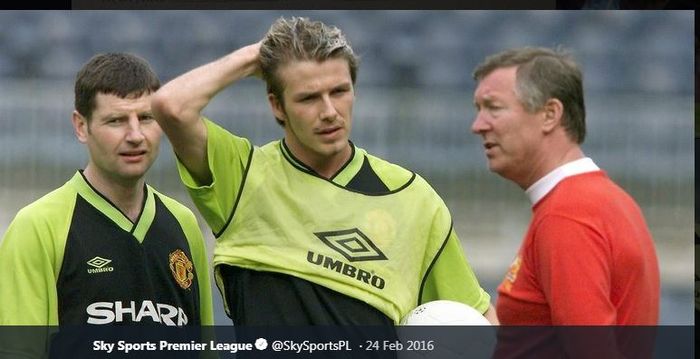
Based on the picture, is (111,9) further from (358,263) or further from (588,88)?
(588,88)

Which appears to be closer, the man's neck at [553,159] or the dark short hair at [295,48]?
the man's neck at [553,159]

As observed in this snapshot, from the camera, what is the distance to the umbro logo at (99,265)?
3.31 metres

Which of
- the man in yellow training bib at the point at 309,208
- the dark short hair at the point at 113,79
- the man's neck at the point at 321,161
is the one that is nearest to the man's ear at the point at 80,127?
the dark short hair at the point at 113,79

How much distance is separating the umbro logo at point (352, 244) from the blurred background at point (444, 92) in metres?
0.31

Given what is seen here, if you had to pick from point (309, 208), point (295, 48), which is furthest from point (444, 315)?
point (295, 48)

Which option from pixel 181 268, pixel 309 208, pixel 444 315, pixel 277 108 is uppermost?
pixel 277 108

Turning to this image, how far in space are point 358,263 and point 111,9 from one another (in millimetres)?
982

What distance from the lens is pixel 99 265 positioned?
131 inches

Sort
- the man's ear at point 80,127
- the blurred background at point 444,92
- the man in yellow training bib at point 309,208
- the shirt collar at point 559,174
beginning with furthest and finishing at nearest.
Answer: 1. the blurred background at point 444,92
2. the man's ear at point 80,127
3. the man in yellow training bib at point 309,208
4. the shirt collar at point 559,174

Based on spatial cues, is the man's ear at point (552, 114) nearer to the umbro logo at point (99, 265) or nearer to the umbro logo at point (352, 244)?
the umbro logo at point (352, 244)

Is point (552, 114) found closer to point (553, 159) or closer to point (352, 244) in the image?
point (553, 159)

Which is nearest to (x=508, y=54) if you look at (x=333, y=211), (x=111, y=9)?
(x=333, y=211)

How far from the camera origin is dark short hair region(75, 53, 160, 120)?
339 centimetres

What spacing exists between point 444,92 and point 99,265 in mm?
1078
